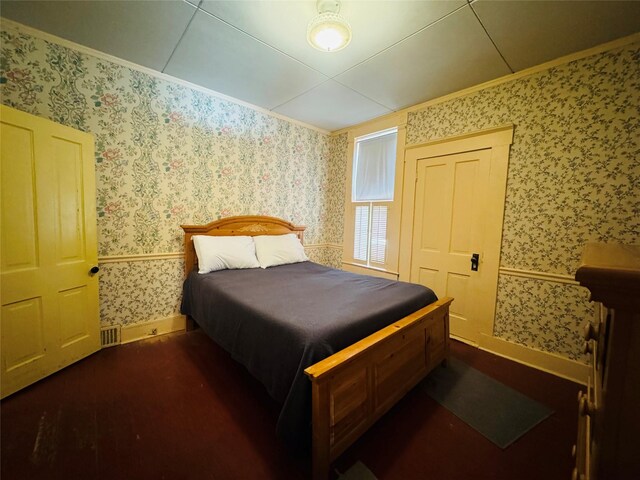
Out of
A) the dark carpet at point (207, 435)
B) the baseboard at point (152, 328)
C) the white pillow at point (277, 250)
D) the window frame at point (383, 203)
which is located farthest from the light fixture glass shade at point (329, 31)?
the baseboard at point (152, 328)

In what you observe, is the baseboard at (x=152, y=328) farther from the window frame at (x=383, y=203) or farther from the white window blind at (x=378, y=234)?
the white window blind at (x=378, y=234)

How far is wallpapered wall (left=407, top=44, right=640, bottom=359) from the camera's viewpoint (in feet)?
6.13

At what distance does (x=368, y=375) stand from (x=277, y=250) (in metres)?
1.91

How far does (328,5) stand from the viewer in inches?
62.9

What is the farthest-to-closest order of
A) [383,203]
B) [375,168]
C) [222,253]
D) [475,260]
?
[375,168] < [383,203] < [222,253] < [475,260]

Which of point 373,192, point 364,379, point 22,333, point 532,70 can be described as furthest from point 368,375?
point 532,70

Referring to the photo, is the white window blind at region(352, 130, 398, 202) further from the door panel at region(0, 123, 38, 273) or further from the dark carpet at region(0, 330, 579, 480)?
the door panel at region(0, 123, 38, 273)

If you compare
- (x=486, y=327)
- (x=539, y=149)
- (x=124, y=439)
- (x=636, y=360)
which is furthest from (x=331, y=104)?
(x=124, y=439)

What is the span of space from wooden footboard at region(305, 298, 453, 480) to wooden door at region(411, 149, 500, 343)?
0.92m

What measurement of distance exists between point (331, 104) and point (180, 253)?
240cm

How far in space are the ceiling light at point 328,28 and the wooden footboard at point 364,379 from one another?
6.14 feet

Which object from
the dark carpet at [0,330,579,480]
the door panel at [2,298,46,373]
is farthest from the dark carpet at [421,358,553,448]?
the door panel at [2,298,46,373]

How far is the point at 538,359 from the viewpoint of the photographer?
2209mm

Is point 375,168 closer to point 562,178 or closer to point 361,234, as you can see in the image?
point 361,234
